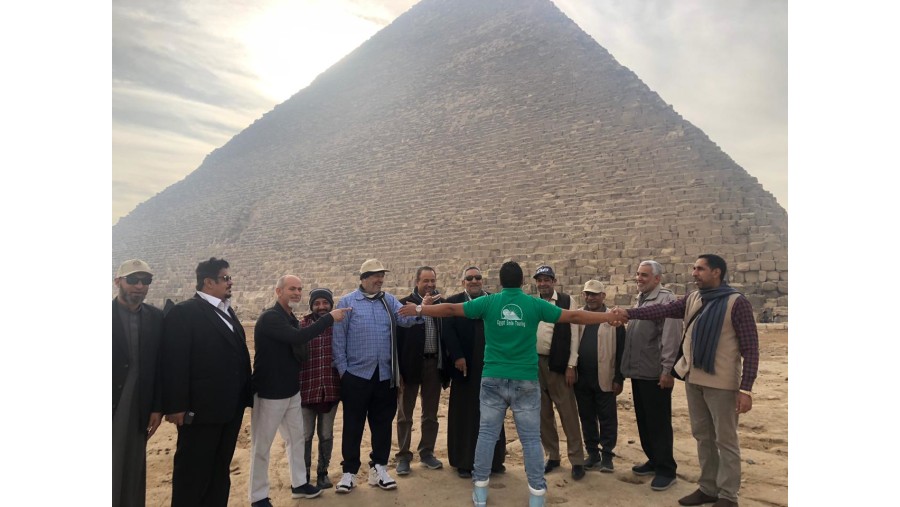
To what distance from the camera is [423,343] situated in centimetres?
376

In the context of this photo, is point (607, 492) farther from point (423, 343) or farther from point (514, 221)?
point (514, 221)

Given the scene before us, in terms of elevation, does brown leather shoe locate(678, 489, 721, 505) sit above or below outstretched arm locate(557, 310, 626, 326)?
below

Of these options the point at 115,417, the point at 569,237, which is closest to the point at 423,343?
the point at 115,417

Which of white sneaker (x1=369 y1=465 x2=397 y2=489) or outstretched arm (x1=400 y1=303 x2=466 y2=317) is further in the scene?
white sneaker (x1=369 y1=465 x2=397 y2=489)

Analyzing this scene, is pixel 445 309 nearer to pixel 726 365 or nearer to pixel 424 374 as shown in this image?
pixel 424 374

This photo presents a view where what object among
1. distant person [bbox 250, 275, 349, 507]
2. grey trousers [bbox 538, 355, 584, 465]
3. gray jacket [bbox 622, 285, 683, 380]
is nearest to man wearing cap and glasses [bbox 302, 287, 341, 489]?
distant person [bbox 250, 275, 349, 507]

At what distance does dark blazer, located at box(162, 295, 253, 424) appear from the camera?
270 centimetres

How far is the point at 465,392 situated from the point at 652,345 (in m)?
1.27

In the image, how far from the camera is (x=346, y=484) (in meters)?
3.30

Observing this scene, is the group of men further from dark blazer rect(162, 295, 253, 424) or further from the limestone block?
the limestone block

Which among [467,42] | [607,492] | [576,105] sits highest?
[467,42]

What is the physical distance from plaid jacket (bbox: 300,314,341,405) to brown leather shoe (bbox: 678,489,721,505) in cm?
213

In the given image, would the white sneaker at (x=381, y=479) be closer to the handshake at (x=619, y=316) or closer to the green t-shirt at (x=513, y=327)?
the green t-shirt at (x=513, y=327)

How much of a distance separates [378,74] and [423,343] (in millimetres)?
31061
